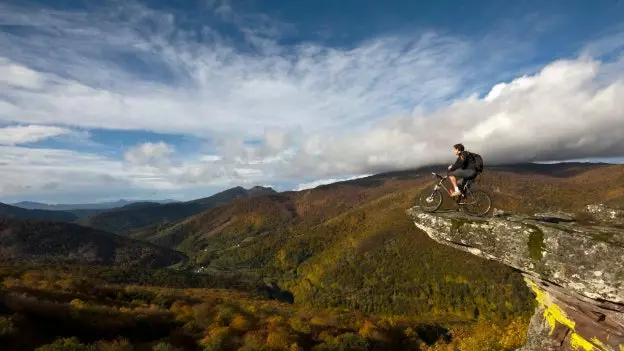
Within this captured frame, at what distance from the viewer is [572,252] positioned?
1669 cm

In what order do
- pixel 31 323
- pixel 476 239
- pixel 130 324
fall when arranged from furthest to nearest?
pixel 130 324 < pixel 31 323 < pixel 476 239

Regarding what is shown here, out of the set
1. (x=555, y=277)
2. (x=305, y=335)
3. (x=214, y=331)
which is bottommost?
(x=305, y=335)

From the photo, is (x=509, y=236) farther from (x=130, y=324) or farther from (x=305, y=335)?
(x=305, y=335)

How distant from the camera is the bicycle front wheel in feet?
78.6

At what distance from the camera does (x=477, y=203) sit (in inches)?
961

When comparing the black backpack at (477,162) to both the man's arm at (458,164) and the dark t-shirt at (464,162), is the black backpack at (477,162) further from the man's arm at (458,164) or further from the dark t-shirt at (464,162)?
the man's arm at (458,164)

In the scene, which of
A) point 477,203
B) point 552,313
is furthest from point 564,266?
point 477,203

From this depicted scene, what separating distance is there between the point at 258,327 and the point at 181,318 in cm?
1971

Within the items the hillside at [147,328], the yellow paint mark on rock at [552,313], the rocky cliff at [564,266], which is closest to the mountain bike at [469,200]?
the rocky cliff at [564,266]

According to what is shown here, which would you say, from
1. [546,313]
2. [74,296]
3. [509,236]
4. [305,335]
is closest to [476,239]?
[509,236]

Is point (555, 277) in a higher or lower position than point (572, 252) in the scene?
lower

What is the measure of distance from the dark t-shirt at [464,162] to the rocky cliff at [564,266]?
3.27 metres

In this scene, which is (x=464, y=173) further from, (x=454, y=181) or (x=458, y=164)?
(x=454, y=181)

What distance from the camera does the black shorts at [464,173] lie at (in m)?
23.0
